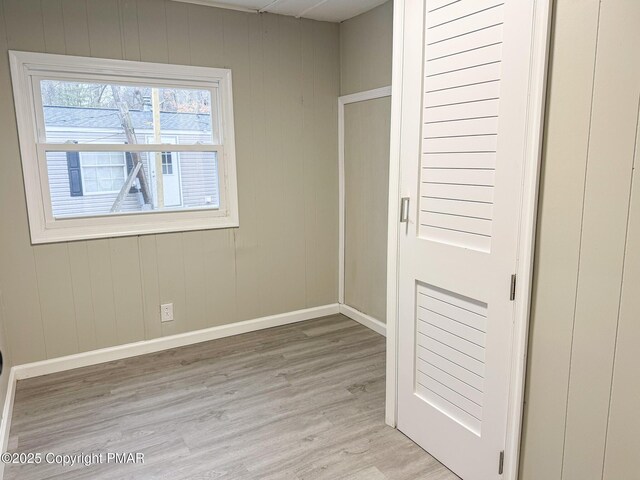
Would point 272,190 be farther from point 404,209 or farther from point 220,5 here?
point 404,209

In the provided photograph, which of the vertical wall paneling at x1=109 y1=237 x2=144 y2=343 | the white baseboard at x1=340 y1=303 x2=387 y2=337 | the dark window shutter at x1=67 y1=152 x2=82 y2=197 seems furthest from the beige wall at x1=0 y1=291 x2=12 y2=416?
the white baseboard at x1=340 y1=303 x2=387 y2=337

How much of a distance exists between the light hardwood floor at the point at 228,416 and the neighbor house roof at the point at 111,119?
163cm

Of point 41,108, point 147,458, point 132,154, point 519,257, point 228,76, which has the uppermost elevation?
point 228,76

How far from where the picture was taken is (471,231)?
1.84 meters

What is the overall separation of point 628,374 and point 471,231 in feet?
2.34

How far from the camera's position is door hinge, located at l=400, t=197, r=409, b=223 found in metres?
2.14

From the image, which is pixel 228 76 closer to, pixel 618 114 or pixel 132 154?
pixel 132 154

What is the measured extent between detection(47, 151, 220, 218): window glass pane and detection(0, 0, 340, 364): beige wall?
0.70ft

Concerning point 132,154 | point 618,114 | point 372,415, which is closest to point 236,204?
point 132,154

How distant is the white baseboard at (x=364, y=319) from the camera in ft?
11.8

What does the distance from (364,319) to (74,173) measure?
7.90 ft

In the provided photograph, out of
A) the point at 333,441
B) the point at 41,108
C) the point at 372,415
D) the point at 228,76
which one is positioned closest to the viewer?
the point at 333,441

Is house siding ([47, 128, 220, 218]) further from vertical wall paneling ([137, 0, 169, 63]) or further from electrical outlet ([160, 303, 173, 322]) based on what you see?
electrical outlet ([160, 303, 173, 322])

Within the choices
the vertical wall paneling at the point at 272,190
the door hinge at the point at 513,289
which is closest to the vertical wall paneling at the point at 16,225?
the vertical wall paneling at the point at 272,190
